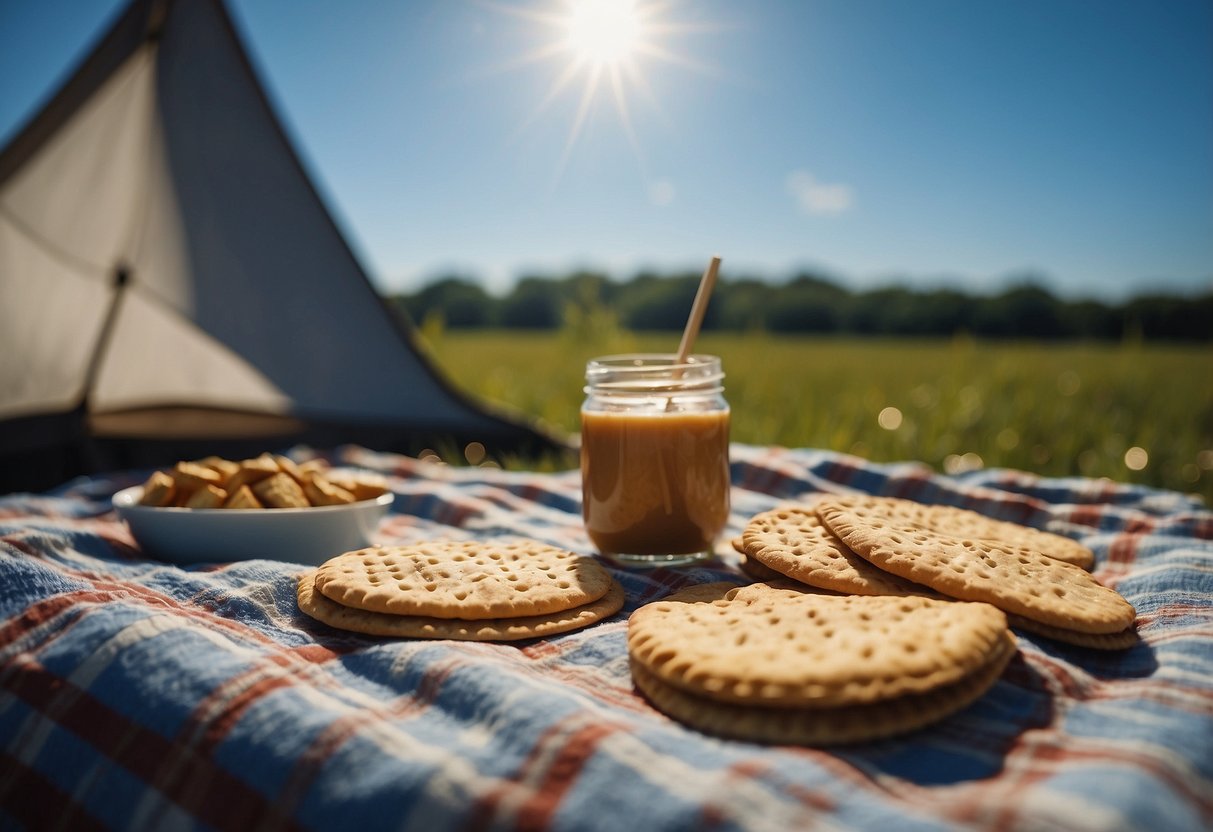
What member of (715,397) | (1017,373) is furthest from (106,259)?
(1017,373)

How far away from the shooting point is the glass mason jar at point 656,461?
5.54ft

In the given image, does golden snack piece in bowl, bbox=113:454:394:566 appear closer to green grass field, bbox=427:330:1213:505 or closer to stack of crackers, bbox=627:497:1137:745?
stack of crackers, bbox=627:497:1137:745

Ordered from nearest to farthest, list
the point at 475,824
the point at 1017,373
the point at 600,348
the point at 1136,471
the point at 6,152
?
1. the point at 475,824
2. the point at 6,152
3. the point at 1136,471
4. the point at 1017,373
5. the point at 600,348

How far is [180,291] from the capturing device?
343cm

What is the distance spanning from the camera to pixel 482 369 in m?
6.30

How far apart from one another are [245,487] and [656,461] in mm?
804

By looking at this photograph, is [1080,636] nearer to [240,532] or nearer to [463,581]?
[463,581]

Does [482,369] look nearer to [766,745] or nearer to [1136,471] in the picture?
[1136,471]

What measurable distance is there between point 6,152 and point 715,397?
2.66 m

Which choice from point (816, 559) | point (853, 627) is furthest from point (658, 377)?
point (853, 627)

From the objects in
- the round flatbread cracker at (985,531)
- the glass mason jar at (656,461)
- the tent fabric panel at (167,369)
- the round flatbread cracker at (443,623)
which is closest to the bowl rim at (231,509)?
the round flatbread cracker at (443,623)

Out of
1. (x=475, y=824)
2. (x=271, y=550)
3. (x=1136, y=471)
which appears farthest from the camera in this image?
(x=1136, y=471)

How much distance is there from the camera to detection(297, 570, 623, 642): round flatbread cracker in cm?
127

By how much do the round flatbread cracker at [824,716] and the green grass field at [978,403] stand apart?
229 centimetres
